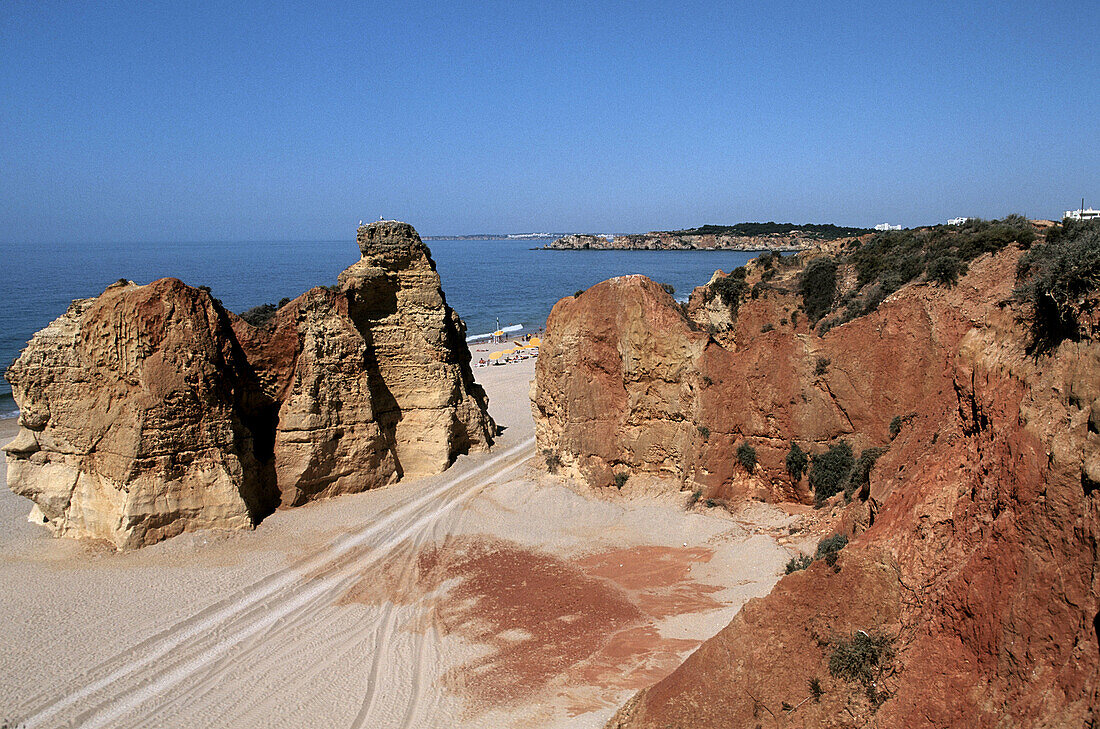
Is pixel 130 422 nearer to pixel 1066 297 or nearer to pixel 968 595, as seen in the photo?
pixel 968 595

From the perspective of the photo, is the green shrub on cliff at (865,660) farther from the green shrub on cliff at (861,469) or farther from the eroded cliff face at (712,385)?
the eroded cliff face at (712,385)

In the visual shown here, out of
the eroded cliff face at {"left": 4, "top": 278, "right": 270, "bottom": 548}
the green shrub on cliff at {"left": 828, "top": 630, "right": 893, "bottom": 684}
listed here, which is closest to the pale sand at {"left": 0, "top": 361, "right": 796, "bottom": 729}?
the eroded cliff face at {"left": 4, "top": 278, "right": 270, "bottom": 548}

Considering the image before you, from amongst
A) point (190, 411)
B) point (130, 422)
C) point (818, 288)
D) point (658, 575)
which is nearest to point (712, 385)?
point (658, 575)

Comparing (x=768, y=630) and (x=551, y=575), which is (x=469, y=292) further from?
(x=768, y=630)

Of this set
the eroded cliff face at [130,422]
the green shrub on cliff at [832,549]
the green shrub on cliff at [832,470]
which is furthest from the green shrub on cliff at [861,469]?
the eroded cliff face at [130,422]

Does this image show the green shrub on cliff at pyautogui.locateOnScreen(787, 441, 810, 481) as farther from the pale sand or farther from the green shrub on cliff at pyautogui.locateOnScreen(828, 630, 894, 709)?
the green shrub on cliff at pyautogui.locateOnScreen(828, 630, 894, 709)

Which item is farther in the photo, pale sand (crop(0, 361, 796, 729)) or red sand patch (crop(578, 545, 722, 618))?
red sand patch (crop(578, 545, 722, 618))
